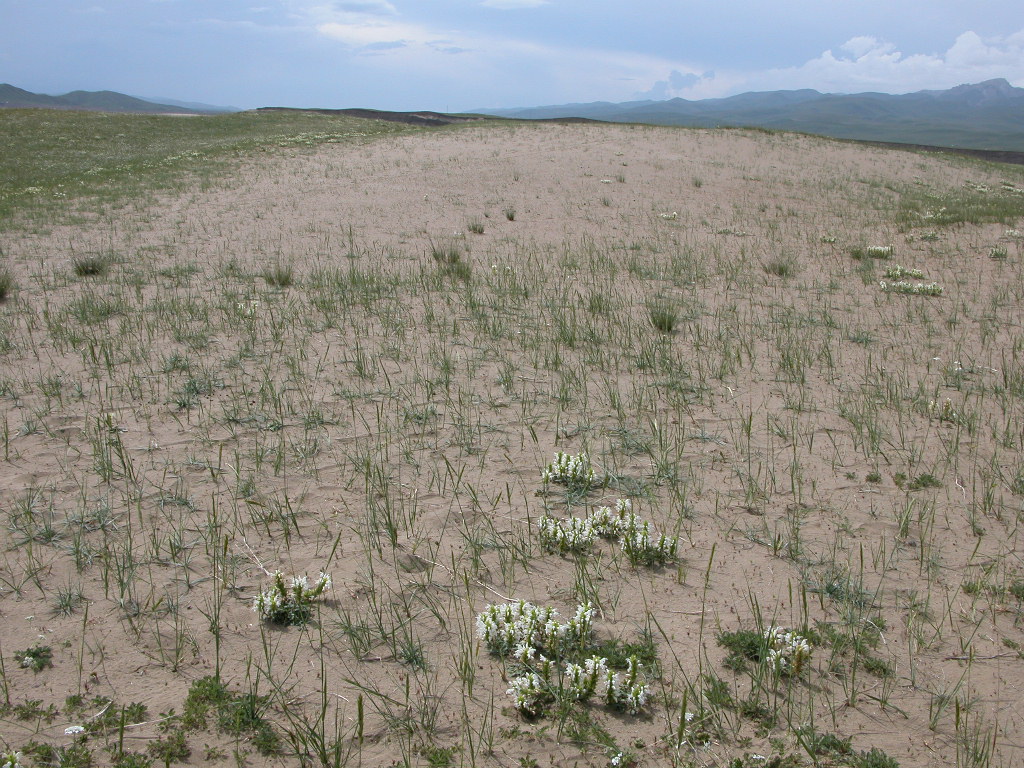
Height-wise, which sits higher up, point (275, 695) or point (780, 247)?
point (780, 247)

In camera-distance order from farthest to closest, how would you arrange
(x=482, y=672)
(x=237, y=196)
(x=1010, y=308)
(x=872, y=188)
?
1. (x=872, y=188)
2. (x=237, y=196)
3. (x=1010, y=308)
4. (x=482, y=672)

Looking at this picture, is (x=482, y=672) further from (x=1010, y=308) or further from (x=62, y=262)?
(x=62, y=262)

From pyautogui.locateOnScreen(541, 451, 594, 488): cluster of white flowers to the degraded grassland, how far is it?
30 mm

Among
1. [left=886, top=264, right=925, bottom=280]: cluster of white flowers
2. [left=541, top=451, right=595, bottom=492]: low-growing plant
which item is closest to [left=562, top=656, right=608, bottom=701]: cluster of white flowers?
[left=541, top=451, right=595, bottom=492]: low-growing plant

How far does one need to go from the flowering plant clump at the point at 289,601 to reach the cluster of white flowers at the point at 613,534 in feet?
4.39

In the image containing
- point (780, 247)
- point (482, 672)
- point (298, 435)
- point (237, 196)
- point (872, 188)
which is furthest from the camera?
point (872, 188)

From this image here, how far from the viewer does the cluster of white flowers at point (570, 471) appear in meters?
4.77

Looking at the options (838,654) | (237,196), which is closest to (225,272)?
(237,196)

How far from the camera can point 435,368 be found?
673cm

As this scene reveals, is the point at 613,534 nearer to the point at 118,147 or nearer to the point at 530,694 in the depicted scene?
the point at 530,694

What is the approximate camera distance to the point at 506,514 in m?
4.46

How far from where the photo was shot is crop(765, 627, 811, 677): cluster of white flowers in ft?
10.2

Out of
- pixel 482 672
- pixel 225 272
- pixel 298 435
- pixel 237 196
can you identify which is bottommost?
pixel 482 672

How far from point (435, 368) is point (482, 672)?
12.7ft
